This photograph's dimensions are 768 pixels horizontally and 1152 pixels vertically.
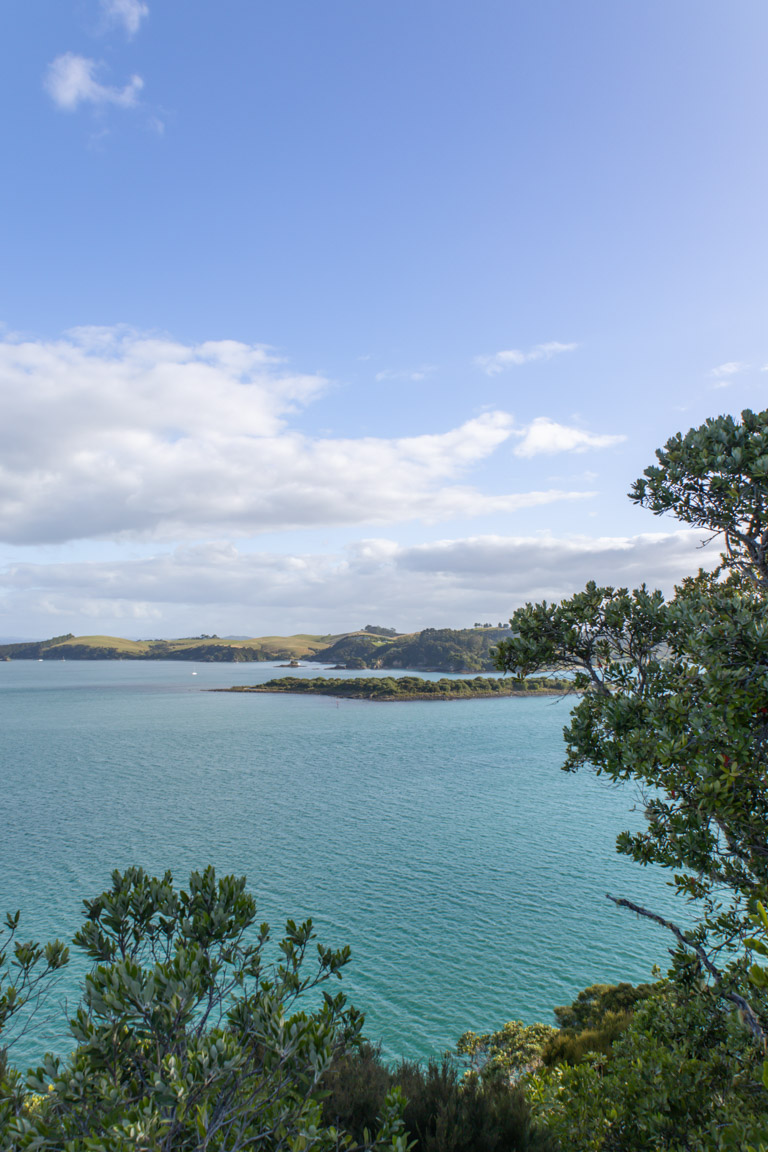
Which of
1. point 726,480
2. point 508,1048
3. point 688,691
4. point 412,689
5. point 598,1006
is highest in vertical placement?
point 726,480

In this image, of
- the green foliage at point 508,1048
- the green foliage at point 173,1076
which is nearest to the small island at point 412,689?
the green foliage at point 508,1048

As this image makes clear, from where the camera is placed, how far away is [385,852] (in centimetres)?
3759

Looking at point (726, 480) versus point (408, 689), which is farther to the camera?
point (408, 689)

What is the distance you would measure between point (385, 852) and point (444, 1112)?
28.7 m

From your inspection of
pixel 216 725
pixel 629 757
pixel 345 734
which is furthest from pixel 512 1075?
pixel 216 725

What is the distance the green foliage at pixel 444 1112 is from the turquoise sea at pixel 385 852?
33.3 ft

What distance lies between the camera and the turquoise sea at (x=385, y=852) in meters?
24.0

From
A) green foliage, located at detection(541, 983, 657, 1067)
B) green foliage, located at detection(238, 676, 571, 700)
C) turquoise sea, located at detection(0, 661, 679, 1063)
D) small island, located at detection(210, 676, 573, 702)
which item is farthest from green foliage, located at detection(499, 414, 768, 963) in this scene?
green foliage, located at detection(238, 676, 571, 700)

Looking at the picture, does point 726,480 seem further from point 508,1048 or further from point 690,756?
point 508,1048

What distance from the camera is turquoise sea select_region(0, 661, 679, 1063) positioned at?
2405 cm

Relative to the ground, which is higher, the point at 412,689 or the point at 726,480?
the point at 726,480

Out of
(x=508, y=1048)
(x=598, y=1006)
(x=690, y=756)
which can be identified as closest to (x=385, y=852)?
(x=598, y=1006)

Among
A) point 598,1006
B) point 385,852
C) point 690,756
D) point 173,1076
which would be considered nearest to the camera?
point 173,1076

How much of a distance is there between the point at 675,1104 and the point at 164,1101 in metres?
7.16
